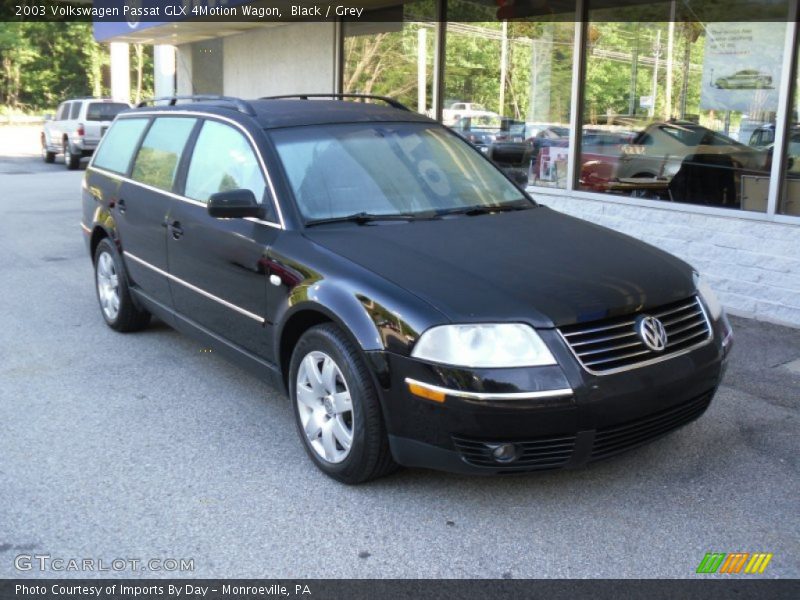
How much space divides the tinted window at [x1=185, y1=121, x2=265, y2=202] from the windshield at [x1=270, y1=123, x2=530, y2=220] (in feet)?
0.68

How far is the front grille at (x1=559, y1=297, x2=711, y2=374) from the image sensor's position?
3.48 meters

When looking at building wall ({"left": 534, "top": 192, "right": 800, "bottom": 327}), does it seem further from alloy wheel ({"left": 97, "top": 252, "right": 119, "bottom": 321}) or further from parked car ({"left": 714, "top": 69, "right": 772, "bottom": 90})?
alloy wheel ({"left": 97, "top": 252, "right": 119, "bottom": 321})

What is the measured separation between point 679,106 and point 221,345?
5.24m

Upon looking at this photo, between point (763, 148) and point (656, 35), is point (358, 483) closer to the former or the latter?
point (763, 148)

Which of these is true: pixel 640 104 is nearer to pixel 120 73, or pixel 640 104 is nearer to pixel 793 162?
pixel 793 162

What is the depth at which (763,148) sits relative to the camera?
23.5 feet

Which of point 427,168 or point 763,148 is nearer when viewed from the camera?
point 427,168

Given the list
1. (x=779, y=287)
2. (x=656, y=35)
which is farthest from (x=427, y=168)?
(x=656, y=35)

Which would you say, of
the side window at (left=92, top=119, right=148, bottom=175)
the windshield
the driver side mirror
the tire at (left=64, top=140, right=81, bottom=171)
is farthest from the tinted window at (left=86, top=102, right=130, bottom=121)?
the driver side mirror

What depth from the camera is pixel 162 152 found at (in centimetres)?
576

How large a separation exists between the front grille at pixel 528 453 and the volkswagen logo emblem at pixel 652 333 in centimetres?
55

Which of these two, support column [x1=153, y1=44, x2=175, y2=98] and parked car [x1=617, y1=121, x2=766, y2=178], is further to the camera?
support column [x1=153, y1=44, x2=175, y2=98]

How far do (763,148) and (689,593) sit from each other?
16.7 feet

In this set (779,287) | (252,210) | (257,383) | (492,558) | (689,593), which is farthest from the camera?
(779,287)
